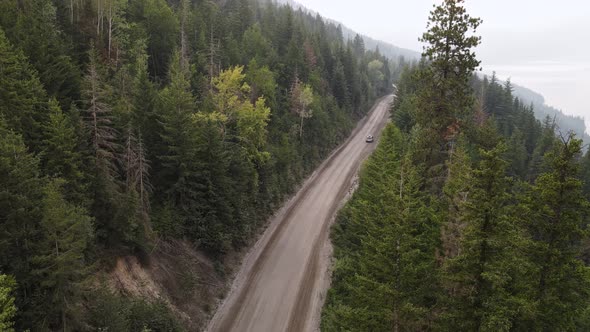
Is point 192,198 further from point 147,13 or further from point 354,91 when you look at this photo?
point 354,91

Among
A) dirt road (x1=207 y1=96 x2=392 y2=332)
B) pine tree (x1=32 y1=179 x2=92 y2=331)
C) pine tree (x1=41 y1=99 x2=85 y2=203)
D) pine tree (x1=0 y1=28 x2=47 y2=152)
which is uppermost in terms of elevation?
pine tree (x1=0 y1=28 x2=47 y2=152)

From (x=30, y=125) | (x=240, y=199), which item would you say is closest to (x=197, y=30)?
(x=240, y=199)

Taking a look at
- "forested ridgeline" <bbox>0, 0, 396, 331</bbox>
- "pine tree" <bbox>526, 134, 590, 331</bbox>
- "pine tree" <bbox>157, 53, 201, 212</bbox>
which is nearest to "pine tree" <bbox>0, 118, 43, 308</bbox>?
"forested ridgeline" <bbox>0, 0, 396, 331</bbox>

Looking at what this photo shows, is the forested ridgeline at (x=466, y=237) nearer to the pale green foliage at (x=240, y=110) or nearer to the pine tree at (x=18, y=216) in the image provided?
the pine tree at (x=18, y=216)

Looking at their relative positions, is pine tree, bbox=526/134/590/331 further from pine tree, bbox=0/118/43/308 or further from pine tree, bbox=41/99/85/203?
pine tree, bbox=41/99/85/203

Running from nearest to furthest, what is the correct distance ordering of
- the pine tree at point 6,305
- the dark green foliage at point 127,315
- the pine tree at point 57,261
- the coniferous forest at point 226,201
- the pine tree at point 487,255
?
the pine tree at point 6,305 < the pine tree at point 487,255 < the coniferous forest at point 226,201 < the pine tree at point 57,261 < the dark green foliage at point 127,315

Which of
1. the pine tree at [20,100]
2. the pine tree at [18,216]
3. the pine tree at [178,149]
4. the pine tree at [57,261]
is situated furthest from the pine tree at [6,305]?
the pine tree at [178,149]
